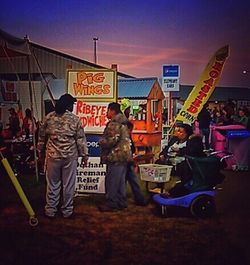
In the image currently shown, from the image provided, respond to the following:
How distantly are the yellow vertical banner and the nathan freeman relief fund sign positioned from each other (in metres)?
4.42

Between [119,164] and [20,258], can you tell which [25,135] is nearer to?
[119,164]

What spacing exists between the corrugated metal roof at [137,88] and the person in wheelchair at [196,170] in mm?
6250

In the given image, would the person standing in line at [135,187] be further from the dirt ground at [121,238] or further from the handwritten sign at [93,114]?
the handwritten sign at [93,114]

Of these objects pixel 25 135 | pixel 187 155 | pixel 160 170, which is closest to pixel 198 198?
pixel 187 155

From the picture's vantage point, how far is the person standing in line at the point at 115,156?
7137 millimetres

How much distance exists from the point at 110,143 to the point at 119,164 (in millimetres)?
377

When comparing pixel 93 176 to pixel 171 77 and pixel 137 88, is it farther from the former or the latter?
pixel 171 77

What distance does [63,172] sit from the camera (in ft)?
21.4

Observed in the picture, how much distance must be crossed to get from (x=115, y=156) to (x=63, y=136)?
107cm

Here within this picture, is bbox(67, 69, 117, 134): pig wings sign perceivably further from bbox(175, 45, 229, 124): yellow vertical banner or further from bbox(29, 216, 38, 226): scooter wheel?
bbox(175, 45, 229, 124): yellow vertical banner

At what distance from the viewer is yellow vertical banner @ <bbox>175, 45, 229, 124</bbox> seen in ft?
38.4

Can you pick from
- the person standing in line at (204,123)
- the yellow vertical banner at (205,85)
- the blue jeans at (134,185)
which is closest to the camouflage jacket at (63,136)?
the blue jeans at (134,185)

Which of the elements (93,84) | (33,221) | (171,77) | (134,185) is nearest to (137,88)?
(171,77)

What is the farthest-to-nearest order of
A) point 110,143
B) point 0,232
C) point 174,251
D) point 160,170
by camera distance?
point 160,170 < point 110,143 < point 0,232 < point 174,251
